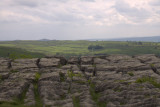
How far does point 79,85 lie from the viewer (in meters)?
57.0

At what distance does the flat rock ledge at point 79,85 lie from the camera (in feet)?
145

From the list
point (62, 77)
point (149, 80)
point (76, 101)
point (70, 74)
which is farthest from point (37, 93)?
point (149, 80)

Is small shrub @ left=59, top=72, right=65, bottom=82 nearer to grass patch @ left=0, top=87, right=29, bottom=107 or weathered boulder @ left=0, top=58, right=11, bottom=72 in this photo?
grass patch @ left=0, top=87, right=29, bottom=107

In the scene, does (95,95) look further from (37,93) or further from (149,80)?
(149,80)

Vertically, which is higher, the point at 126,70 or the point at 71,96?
the point at 126,70

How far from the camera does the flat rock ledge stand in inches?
1740

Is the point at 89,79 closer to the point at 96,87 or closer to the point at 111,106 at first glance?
the point at 96,87

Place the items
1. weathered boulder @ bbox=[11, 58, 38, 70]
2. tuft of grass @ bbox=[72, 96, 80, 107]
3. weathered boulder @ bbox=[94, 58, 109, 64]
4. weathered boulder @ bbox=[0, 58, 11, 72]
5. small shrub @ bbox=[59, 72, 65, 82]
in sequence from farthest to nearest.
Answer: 1. weathered boulder @ bbox=[94, 58, 109, 64]
2. weathered boulder @ bbox=[11, 58, 38, 70]
3. weathered boulder @ bbox=[0, 58, 11, 72]
4. small shrub @ bbox=[59, 72, 65, 82]
5. tuft of grass @ bbox=[72, 96, 80, 107]

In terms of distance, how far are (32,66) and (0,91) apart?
25572 millimetres

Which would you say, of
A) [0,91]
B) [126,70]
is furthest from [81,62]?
[0,91]

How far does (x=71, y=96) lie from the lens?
161ft

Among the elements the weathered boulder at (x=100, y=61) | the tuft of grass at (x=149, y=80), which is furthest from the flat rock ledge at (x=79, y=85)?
the weathered boulder at (x=100, y=61)

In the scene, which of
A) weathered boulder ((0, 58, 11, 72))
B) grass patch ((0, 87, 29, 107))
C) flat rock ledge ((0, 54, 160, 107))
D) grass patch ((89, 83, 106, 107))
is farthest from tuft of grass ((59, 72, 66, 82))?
weathered boulder ((0, 58, 11, 72))

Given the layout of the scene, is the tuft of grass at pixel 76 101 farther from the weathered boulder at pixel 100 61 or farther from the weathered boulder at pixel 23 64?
the weathered boulder at pixel 100 61
